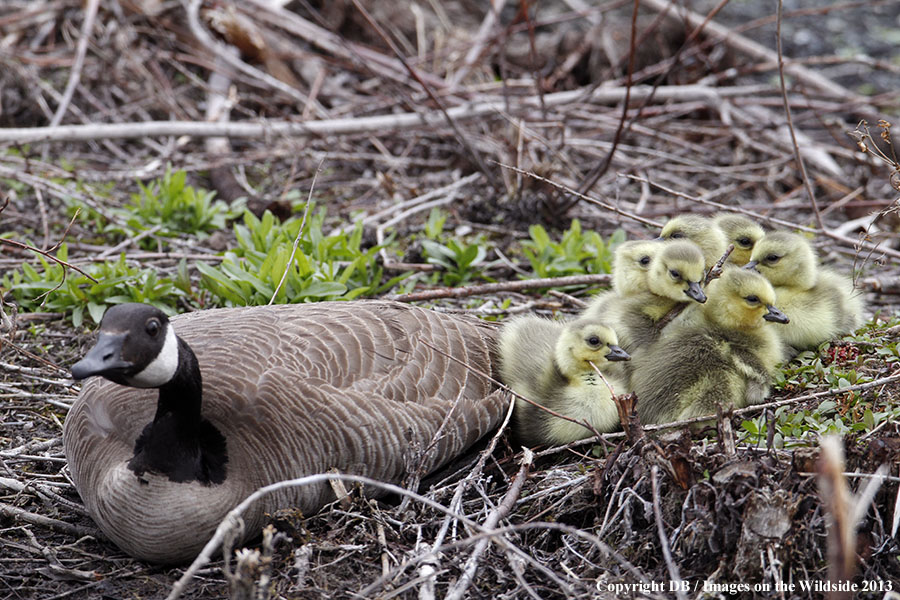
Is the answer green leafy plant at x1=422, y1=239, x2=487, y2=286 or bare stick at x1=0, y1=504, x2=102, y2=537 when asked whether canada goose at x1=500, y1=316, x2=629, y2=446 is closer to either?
green leafy plant at x1=422, y1=239, x2=487, y2=286

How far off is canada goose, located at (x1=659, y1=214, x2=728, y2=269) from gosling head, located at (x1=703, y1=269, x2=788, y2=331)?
1.23ft

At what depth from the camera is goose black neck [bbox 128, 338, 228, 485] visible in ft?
10.3

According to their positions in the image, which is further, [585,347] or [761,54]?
[761,54]

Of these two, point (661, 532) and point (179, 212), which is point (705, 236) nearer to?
point (661, 532)

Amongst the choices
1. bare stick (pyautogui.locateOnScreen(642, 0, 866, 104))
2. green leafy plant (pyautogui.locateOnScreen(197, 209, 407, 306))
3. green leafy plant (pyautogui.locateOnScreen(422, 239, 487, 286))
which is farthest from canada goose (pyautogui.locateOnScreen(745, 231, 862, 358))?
bare stick (pyautogui.locateOnScreen(642, 0, 866, 104))

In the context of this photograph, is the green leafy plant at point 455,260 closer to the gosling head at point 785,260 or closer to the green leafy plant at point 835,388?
the gosling head at point 785,260

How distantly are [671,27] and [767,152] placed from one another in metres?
2.12

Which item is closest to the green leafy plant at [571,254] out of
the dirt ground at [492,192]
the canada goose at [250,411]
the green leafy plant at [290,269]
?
the dirt ground at [492,192]

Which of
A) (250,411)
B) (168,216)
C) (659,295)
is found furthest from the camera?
(168,216)

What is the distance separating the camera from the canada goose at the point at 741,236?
461cm

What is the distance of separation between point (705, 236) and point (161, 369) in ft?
9.14

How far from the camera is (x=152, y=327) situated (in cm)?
301

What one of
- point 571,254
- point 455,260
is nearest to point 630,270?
point 571,254

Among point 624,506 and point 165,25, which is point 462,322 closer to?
point 624,506
